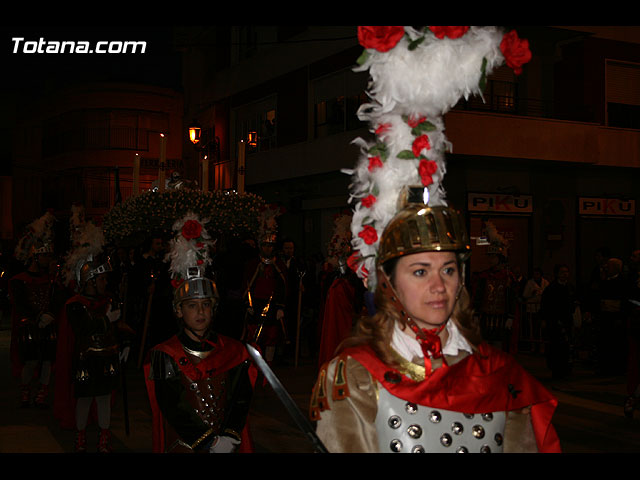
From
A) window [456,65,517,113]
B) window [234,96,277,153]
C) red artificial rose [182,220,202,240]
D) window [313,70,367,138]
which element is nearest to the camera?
red artificial rose [182,220,202,240]

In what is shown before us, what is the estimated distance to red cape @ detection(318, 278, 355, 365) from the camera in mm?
9523

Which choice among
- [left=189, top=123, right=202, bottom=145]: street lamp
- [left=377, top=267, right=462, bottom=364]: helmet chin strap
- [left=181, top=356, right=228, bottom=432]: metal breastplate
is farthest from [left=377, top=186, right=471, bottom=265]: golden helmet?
[left=189, top=123, right=202, bottom=145]: street lamp

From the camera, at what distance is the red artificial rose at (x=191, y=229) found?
6195 millimetres

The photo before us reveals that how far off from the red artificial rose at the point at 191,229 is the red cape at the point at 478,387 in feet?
11.6

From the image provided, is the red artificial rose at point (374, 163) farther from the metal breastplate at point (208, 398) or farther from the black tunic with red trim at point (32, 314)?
the black tunic with red trim at point (32, 314)

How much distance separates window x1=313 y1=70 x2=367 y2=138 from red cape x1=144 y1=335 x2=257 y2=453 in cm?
1716

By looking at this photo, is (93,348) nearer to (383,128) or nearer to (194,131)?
(383,128)

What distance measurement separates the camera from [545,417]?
114 inches

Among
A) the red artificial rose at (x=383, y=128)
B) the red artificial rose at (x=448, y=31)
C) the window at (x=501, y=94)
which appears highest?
the window at (x=501, y=94)

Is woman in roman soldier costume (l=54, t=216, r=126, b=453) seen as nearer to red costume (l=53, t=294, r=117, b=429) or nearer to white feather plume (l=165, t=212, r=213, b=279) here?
red costume (l=53, t=294, r=117, b=429)

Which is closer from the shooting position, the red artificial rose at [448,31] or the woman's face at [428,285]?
the woman's face at [428,285]

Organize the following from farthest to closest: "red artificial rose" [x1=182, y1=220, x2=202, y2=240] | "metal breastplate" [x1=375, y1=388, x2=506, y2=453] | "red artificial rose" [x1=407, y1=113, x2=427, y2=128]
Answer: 1. "red artificial rose" [x1=182, y1=220, x2=202, y2=240]
2. "red artificial rose" [x1=407, y1=113, x2=427, y2=128]
3. "metal breastplate" [x1=375, y1=388, x2=506, y2=453]

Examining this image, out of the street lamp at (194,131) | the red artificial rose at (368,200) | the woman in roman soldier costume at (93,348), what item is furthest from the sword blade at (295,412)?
the street lamp at (194,131)

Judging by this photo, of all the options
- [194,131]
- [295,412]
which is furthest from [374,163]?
[194,131]
